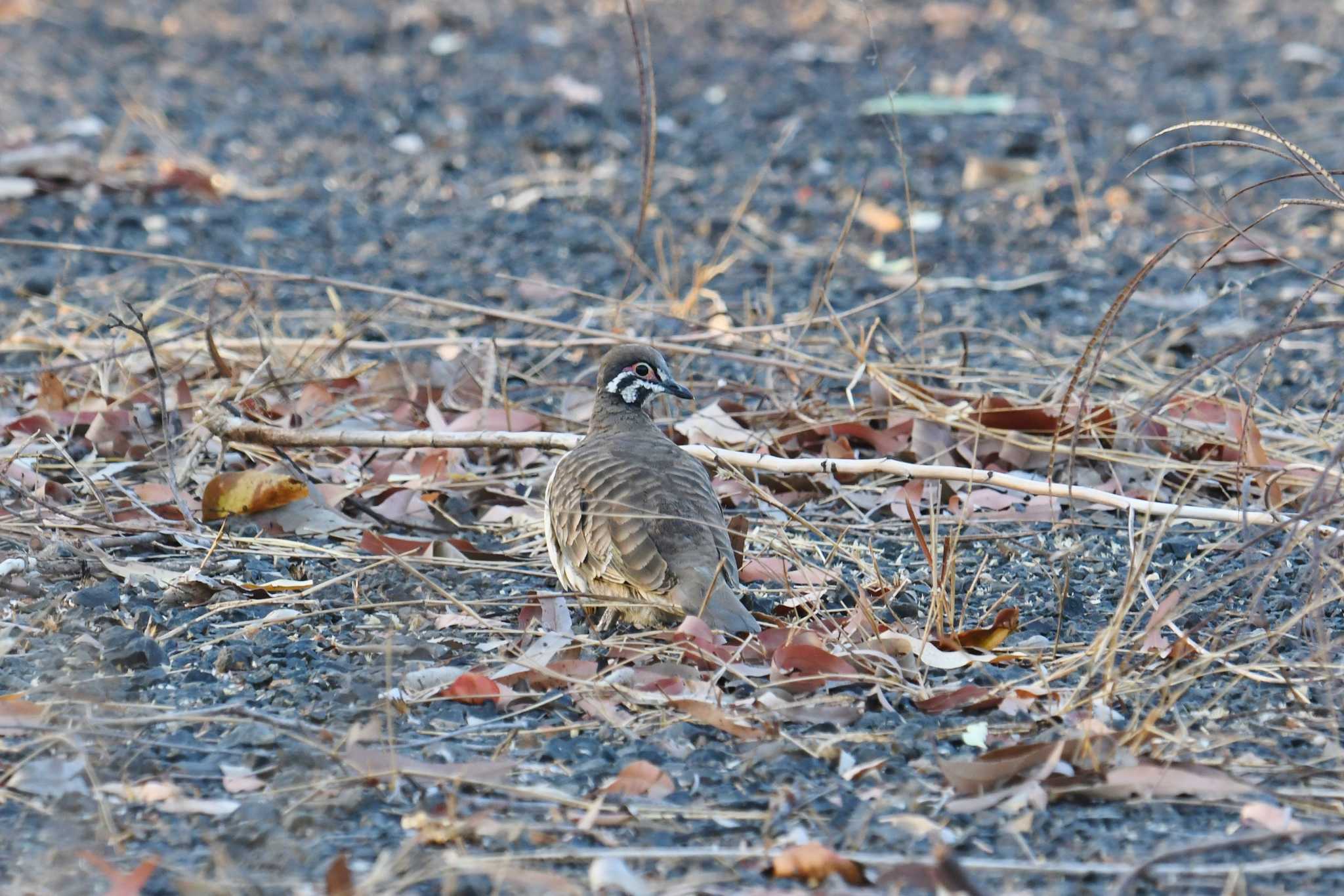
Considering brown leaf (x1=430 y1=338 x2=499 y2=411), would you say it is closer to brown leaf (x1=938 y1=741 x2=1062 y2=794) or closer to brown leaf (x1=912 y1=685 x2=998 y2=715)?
brown leaf (x1=912 y1=685 x2=998 y2=715)

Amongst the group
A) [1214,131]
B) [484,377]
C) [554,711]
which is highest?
[1214,131]

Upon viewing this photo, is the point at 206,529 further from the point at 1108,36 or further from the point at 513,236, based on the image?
the point at 1108,36

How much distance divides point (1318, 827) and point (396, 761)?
1.81 meters

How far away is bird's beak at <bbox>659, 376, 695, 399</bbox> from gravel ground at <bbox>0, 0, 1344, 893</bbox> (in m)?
0.68

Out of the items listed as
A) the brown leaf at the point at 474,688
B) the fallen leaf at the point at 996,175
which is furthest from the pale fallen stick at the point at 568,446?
the fallen leaf at the point at 996,175

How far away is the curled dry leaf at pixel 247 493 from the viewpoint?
16.1 feet

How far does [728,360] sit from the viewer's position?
6492 millimetres

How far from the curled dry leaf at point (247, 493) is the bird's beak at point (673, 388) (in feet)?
3.71

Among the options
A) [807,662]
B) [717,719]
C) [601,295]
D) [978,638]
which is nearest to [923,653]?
[978,638]

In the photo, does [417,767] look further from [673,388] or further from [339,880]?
[673,388]

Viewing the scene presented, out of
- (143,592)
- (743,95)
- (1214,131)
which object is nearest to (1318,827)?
(143,592)

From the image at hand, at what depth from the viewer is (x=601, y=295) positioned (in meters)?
7.46

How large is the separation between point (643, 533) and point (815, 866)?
1433 millimetres

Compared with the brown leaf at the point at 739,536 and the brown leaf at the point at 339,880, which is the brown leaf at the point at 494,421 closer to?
the brown leaf at the point at 739,536
